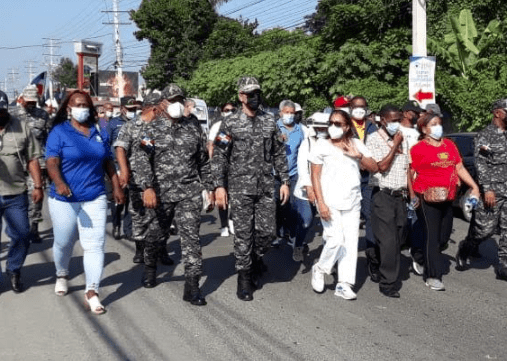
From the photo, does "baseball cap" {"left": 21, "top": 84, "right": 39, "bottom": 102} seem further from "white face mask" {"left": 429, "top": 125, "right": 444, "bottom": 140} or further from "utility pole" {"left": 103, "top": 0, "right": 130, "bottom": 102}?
"utility pole" {"left": 103, "top": 0, "right": 130, "bottom": 102}

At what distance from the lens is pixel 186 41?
46.9m

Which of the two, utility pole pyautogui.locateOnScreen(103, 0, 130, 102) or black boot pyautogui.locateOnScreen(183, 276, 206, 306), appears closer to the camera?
black boot pyautogui.locateOnScreen(183, 276, 206, 306)

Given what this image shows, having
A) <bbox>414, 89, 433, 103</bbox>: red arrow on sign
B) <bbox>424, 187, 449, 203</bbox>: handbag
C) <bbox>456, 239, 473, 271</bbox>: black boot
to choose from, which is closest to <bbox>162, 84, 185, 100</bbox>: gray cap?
<bbox>424, 187, 449, 203</bbox>: handbag

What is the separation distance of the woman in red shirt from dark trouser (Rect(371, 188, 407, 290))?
0.23 metres

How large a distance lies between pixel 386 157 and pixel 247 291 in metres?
1.81

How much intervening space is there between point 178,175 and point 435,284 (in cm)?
273

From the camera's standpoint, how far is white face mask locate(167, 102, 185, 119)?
6.46 metres

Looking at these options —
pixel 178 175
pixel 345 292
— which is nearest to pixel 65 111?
pixel 178 175

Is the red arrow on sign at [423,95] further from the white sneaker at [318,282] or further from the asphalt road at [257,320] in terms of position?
the white sneaker at [318,282]

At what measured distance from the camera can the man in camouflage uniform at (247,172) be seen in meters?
6.67

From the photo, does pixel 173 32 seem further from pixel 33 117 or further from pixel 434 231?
pixel 434 231

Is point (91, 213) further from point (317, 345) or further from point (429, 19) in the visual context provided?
point (429, 19)

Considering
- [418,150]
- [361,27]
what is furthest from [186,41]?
[418,150]

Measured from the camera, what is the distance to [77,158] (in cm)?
613
